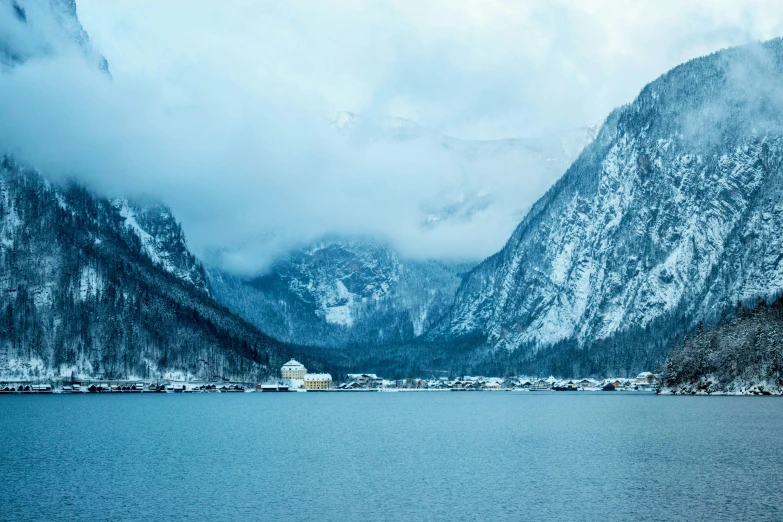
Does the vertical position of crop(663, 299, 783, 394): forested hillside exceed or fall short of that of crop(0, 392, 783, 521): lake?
it exceeds it

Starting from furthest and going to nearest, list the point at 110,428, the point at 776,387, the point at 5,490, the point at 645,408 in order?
the point at 776,387, the point at 645,408, the point at 110,428, the point at 5,490

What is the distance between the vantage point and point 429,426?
4889 inches

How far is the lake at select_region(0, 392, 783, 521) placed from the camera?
58.7 m

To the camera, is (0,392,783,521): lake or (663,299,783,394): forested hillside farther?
(663,299,783,394): forested hillside

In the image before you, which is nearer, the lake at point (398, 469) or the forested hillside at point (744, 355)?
the lake at point (398, 469)

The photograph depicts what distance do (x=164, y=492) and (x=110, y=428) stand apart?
55519 millimetres

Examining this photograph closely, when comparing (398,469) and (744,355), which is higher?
(744,355)

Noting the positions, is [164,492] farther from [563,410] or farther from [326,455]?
[563,410]

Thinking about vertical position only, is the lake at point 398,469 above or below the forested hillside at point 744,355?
below

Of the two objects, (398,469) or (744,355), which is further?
(744,355)

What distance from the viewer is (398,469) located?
76.7m

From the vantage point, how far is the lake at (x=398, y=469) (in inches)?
2311

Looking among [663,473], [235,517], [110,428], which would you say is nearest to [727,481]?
[663,473]

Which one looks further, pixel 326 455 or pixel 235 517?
pixel 326 455
